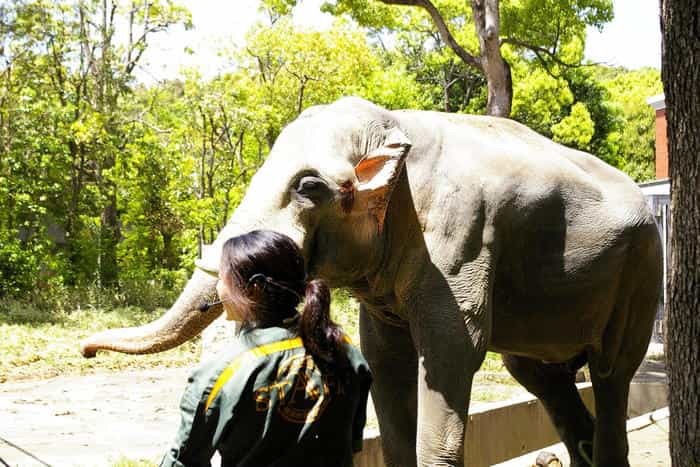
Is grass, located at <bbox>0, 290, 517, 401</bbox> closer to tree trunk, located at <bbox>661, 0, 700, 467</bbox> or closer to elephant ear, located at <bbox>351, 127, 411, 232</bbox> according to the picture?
tree trunk, located at <bbox>661, 0, 700, 467</bbox>

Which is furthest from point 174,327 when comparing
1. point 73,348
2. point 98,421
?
point 73,348

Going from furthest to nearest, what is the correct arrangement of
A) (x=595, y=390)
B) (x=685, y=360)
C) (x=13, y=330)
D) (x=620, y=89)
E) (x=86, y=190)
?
1. (x=620, y=89)
2. (x=86, y=190)
3. (x=13, y=330)
4. (x=595, y=390)
5. (x=685, y=360)

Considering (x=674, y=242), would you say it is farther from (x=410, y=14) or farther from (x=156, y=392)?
(x=410, y=14)

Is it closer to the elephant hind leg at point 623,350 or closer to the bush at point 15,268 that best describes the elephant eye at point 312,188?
the elephant hind leg at point 623,350

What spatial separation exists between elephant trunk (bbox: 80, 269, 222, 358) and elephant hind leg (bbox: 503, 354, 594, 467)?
244cm

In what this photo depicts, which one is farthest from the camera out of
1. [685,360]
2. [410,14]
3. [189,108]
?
[410,14]

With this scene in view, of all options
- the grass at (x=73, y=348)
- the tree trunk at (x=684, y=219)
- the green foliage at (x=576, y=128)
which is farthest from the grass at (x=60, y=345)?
the green foliage at (x=576, y=128)

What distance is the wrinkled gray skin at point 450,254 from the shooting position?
396 cm

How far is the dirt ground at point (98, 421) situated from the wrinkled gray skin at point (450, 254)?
187 cm

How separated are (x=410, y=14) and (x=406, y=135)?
2790cm

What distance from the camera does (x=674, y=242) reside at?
4.07 m

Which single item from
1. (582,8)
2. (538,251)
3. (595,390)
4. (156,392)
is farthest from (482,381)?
(582,8)

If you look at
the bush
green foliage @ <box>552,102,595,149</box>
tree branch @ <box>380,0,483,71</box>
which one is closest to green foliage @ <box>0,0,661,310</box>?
the bush

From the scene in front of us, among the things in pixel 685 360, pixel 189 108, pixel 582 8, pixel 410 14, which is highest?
pixel 410 14
